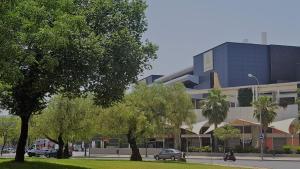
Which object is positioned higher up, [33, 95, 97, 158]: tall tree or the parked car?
[33, 95, 97, 158]: tall tree

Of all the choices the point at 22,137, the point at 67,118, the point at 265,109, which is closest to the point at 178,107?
the point at 67,118

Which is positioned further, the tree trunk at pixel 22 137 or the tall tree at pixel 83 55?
the tree trunk at pixel 22 137

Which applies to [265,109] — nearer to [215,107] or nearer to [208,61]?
[215,107]

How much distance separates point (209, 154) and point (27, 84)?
53.1 metres

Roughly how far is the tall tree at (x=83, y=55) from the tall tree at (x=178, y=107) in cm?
2646

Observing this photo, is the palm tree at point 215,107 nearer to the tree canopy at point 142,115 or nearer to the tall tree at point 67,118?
the tree canopy at point 142,115

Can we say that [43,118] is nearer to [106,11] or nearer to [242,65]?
[106,11]

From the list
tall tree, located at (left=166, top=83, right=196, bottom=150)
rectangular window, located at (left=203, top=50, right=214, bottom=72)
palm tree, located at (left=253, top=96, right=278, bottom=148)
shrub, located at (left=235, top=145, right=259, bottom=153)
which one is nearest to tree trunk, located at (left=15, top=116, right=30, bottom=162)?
tall tree, located at (left=166, top=83, right=196, bottom=150)

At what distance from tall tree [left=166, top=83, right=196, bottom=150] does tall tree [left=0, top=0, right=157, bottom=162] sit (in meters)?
26.5

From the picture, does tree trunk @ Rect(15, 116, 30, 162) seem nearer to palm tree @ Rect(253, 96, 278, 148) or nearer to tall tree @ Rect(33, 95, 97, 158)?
tall tree @ Rect(33, 95, 97, 158)

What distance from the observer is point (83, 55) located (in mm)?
25219

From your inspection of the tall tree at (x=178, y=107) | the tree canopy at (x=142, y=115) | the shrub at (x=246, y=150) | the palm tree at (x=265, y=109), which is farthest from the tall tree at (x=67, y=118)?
the palm tree at (x=265, y=109)

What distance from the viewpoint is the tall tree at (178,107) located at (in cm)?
5744

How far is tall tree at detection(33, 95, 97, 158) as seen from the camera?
48.5 metres
